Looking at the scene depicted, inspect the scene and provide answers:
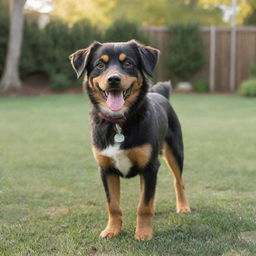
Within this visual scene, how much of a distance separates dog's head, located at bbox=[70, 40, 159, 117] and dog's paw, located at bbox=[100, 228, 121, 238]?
107 centimetres

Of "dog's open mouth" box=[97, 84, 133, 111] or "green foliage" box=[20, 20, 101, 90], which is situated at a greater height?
"dog's open mouth" box=[97, 84, 133, 111]

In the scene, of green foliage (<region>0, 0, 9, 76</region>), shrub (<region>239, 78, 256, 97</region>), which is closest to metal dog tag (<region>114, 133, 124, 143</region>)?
shrub (<region>239, 78, 256, 97</region>)

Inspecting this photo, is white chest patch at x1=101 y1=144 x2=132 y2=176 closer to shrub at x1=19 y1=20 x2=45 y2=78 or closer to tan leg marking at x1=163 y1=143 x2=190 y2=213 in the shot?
tan leg marking at x1=163 y1=143 x2=190 y2=213

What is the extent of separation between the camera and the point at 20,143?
922cm

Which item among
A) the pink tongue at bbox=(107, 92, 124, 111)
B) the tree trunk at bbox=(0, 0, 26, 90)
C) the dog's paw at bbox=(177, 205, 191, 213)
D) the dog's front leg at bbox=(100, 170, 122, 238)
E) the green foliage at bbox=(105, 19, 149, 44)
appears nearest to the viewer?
the pink tongue at bbox=(107, 92, 124, 111)

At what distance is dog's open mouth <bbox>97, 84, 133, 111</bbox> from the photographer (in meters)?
4.25

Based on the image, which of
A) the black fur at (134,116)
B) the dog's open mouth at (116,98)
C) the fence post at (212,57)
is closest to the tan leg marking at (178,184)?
the black fur at (134,116)

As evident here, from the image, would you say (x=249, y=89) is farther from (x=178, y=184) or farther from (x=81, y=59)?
(x=81, y=59)

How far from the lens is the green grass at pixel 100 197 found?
13.5 ft

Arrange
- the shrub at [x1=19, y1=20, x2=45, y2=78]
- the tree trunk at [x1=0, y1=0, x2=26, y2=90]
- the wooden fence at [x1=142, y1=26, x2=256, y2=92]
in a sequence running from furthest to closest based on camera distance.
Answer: the wooden fence at [x1=142, y1=26, x2=256, y2=92] < the shrub at [x1=19, y1=20, x2=45, y2=78] < the tree trunk at [x1=0, y1=0, x2=26, y2=90]

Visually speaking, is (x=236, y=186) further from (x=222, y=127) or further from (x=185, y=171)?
(x=222, y=127)

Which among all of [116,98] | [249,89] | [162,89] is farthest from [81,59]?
[249,89]

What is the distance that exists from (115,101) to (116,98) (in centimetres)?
4

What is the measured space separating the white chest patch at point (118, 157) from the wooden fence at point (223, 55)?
18691 millimetres
